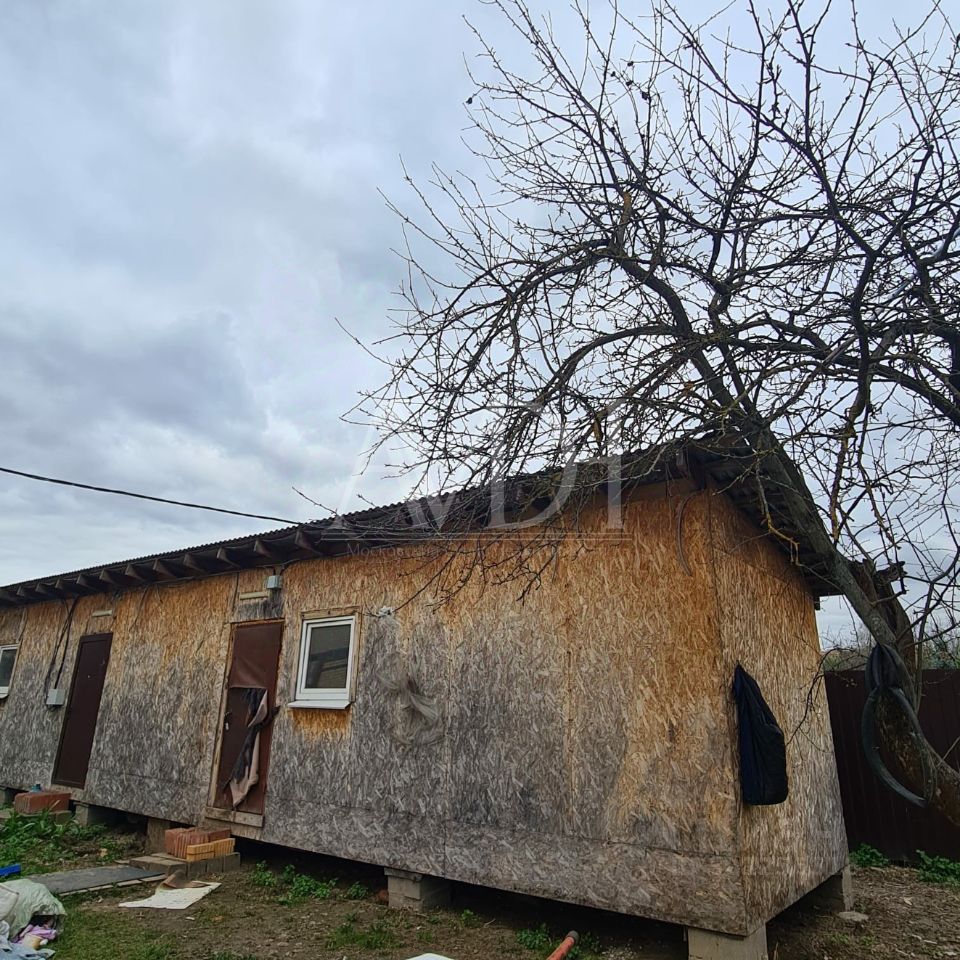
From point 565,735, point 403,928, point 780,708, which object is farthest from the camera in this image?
point 780,708

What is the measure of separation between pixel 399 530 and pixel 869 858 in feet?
24.3

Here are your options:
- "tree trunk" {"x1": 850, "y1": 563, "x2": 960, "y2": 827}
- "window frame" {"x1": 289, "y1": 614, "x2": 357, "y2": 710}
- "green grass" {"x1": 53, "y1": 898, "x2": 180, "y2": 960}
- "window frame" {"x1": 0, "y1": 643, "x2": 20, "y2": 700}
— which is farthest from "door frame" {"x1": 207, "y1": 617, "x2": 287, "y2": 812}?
"window frame" {"x1": 0, "y1": 643, "x2": 20, "y2": 700}

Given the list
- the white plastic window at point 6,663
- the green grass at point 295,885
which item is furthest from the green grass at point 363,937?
the white plastic window at point 6,663

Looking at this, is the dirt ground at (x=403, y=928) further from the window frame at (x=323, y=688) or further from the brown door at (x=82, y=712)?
the brown door at (x=82, y=712)

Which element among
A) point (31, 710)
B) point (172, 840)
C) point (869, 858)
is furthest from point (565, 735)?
point (31, 710)

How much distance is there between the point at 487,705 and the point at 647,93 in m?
4.72

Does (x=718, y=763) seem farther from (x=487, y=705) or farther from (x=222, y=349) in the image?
(x=222, y=349)

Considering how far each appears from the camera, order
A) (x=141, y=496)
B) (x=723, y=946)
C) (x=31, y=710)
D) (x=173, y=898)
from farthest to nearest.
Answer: (x=31, y=710) < (x=141, y=496) < (x=173, y=898) < (x=723, y=946)

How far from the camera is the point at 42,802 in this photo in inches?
375

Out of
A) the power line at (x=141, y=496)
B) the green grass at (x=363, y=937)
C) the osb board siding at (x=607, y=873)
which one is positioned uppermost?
the power line at (x=141, y=496)

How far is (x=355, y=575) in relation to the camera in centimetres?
725

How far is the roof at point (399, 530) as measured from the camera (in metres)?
4.33

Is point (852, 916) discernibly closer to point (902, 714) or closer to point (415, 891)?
point (415, 891)

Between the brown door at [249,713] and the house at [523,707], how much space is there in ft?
0.09
